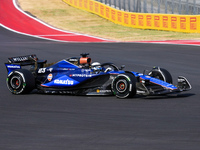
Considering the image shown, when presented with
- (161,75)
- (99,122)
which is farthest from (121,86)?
(99,122)

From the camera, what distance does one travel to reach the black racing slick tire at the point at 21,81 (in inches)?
415

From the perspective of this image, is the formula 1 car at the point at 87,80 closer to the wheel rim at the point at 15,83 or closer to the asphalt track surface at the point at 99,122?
the wheel rim at the point at 15,83

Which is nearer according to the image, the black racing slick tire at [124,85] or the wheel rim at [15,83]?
the black racing slick tire at [124,85]

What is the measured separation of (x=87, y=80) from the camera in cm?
1030

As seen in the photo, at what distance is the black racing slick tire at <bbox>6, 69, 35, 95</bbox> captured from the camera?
10.5m

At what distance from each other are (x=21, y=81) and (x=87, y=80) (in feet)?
4.99

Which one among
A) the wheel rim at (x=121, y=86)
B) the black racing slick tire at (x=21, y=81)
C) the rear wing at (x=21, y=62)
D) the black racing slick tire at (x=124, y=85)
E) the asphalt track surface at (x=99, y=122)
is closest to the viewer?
the asphalt track surface at (x=99, y=122)

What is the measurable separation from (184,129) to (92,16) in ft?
103

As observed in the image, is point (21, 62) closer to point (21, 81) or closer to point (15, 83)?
point (15, 83)

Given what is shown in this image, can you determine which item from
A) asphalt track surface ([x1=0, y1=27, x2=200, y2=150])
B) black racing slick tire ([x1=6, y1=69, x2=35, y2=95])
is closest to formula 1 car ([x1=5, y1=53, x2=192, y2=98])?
black racing slick tire ([x1=6, y1=69, x2=35, y2=95])

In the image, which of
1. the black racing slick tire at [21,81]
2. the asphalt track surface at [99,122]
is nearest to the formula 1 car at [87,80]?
the black racing slick tire at [21,81]

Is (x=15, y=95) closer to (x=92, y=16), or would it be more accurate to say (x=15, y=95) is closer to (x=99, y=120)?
(x=99, y=120)

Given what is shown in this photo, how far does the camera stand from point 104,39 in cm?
2705

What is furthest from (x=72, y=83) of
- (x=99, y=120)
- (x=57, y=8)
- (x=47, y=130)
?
(x=57, y=8)
